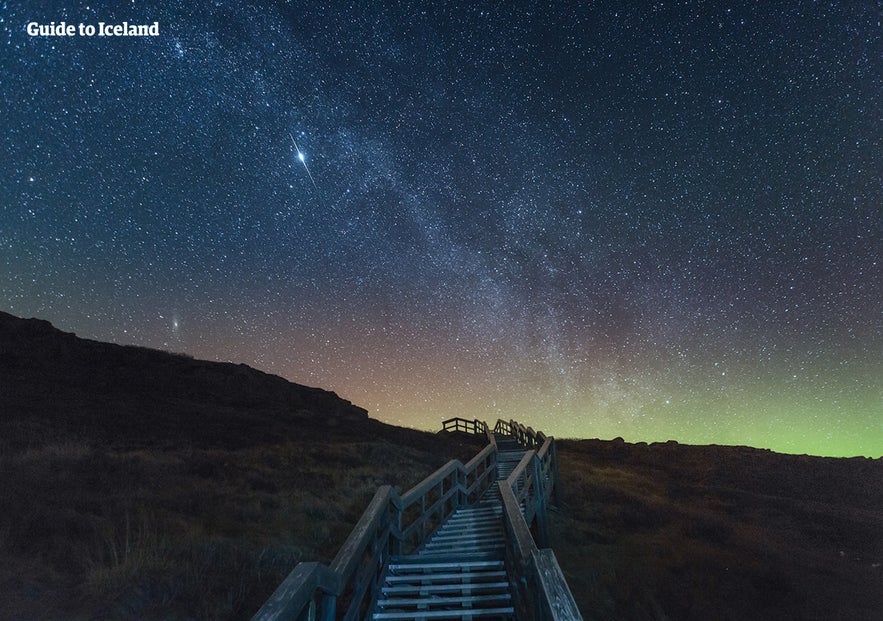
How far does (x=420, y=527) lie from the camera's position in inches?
330

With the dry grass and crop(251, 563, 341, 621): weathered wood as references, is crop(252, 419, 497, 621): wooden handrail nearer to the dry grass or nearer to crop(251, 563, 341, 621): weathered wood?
crop(251, 563, 341, 621): weathered wood

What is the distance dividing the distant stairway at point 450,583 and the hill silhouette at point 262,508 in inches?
74.2

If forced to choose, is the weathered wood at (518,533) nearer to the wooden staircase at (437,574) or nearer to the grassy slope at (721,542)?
the wooden staircase at (437,574)

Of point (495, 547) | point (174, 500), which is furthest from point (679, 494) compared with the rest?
point (174, 500)

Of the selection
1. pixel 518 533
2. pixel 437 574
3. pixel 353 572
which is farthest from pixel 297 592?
pixel 437 574

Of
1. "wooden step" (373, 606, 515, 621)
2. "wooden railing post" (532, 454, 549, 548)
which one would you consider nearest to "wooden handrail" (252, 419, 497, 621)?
"wooden step" (373, 606, 515, 621)

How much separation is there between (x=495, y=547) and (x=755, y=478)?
2593cm

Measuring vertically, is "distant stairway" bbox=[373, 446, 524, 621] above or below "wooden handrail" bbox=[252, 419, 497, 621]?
below

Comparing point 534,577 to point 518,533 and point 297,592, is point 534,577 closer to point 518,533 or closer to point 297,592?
point 518,533

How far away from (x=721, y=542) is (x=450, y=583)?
12.7 metres

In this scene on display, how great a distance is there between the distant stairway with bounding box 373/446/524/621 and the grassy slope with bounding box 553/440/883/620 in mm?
3810

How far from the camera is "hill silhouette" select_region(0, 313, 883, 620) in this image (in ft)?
20.3

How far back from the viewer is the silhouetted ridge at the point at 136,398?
16031 millimetres

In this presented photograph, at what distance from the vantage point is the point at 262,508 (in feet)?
32.1
